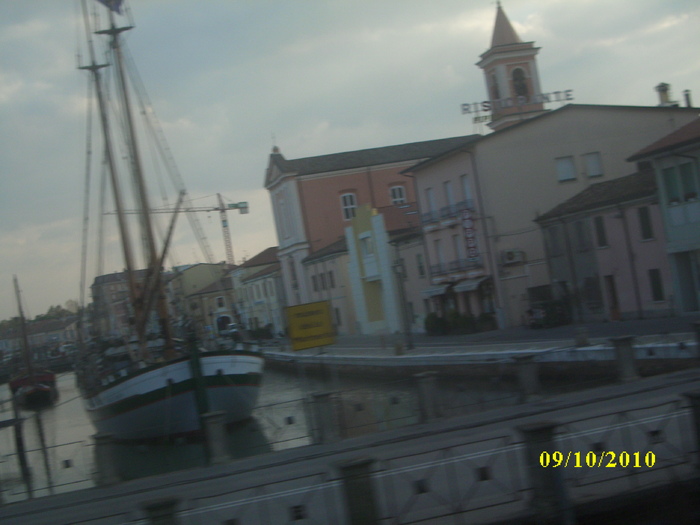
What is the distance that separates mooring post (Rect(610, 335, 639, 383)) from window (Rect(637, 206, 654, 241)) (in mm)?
15402

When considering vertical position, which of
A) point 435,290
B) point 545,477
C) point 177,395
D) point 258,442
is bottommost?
point 258,442

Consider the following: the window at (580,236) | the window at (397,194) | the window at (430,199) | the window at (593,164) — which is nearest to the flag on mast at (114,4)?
the window at (430,199)

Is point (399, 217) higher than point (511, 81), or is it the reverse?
point (511, 81)

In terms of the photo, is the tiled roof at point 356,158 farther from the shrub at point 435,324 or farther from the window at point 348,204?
the shrub at point 435,324

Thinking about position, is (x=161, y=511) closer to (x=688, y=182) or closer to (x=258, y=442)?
(x=258, y=442)

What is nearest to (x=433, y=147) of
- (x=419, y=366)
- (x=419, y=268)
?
(x=419, y=268)

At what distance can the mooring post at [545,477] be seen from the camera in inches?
282

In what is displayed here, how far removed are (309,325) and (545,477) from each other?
32.0 feet

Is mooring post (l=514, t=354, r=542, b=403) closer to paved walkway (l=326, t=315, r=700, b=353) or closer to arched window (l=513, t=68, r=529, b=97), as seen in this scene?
paved walkway (l=326, t=315, r=700, b=353)

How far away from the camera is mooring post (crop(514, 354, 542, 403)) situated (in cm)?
1689

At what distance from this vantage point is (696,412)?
301 inches

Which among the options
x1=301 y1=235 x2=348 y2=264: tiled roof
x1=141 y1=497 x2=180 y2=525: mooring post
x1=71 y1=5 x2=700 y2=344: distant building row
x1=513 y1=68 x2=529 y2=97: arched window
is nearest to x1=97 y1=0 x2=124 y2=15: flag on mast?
x1=71 y1=5 x2=700 y2=344: distant building row

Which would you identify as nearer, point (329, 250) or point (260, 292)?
point (329, 250)
